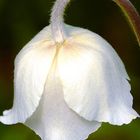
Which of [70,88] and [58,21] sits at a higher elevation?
[58,21]

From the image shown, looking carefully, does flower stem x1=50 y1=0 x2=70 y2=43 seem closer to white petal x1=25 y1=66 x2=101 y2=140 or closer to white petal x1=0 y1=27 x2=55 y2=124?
white petal x1=0 y1=27 x2=55 y2=124

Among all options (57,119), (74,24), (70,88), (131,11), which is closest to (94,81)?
(70,88)

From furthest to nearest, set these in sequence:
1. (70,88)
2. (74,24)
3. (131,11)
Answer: (74,24) < (131,11) < (70,88)

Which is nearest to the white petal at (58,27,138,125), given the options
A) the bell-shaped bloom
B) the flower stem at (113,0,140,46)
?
the bell-shaped bloom

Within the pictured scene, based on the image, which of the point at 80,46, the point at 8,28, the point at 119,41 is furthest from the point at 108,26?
the point at 80,46

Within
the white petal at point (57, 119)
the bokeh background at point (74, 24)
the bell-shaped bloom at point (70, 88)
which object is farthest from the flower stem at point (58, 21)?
the bokeh background at point (74, 24)

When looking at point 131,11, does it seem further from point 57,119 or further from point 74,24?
point 74,24

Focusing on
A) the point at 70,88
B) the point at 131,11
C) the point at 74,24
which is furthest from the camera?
the point at 74,24
